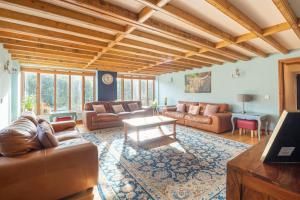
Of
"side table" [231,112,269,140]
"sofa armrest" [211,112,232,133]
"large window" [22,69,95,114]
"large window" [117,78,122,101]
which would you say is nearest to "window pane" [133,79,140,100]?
"large window" [117,78,122,101]

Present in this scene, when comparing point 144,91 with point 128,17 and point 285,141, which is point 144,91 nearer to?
point 128,17

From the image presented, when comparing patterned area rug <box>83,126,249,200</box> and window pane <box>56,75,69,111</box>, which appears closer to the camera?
patterned area rug <box>83,126,249,200</box>

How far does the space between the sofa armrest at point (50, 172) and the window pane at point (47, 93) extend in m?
5.15

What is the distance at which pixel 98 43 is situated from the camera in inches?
125

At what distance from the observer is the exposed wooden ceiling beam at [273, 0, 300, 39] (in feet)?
5.76

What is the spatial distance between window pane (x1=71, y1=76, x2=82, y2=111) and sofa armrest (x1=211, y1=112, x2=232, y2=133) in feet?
17.5

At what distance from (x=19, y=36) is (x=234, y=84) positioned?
566 centimetres

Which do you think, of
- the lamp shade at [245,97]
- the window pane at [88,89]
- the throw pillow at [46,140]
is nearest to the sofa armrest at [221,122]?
the lamp shade at [245,97]

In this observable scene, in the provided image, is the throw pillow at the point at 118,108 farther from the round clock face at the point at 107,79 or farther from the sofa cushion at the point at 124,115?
the round clock face at the point at 107,79

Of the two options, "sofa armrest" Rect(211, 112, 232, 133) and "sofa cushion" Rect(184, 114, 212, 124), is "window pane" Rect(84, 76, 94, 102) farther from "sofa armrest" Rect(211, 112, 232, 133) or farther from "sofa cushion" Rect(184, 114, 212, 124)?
"sofa armrest" Rect(211, 112, 232, 133)

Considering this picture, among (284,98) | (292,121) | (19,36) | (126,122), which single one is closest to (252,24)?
(292,121)

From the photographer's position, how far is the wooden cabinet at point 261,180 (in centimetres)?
61

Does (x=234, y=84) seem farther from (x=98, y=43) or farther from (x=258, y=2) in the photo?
(x=98, y=43)

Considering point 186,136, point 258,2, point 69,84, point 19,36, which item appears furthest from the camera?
point 69,84
